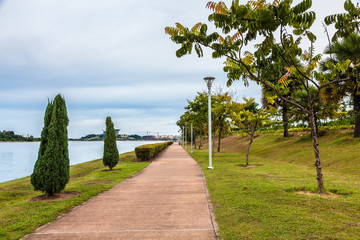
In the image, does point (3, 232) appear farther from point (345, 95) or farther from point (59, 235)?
point (345, 95)

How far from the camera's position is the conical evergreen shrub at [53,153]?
284 inches

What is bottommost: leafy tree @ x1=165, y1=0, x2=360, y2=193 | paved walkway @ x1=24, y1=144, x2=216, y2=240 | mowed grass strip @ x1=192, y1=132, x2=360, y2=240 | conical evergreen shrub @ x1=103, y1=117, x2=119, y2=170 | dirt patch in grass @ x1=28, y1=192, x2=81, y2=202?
dirt patch in grass @ x1=28, y1=192, x2=81, y2=202

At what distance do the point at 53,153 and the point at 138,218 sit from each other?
3.54m

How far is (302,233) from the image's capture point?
4.22 metres

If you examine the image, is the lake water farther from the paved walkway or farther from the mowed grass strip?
the mowed grass strip

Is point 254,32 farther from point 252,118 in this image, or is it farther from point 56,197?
point 252,118

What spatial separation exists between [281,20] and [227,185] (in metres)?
5.30

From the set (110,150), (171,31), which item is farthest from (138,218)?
(110,150)

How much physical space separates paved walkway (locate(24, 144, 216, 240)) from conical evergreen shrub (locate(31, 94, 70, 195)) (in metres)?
1.24

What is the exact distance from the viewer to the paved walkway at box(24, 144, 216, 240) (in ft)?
14.4

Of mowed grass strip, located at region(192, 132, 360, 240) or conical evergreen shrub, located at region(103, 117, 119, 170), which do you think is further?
conical evergreen shrub, located at region(103, 117, 119, 170)

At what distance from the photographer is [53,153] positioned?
288 inches

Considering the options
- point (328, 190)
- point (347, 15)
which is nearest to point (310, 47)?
point (347, 15)

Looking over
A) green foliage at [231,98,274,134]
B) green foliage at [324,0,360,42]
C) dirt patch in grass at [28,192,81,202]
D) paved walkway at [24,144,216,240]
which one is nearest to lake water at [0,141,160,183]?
dirt patch in grass at [28,192,81,202]
